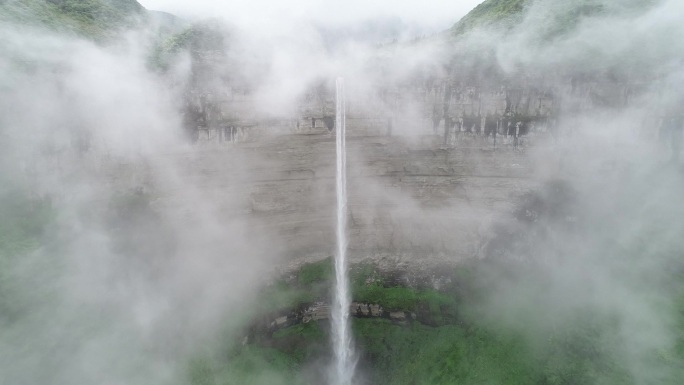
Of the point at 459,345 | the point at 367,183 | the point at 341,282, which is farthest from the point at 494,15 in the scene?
the point at 459,345

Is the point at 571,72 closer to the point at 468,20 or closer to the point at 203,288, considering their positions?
the point at 468,20

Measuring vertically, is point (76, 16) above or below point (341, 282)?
above

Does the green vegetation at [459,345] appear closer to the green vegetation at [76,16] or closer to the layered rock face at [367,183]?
the layered rock face at [367,183]

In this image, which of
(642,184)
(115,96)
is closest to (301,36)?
(115,96)

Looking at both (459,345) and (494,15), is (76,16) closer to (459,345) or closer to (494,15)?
(494,15)

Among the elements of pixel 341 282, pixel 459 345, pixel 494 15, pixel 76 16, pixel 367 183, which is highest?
pixel 494 15

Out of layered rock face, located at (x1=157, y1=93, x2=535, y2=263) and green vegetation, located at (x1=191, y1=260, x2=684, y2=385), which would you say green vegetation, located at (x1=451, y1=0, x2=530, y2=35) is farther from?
green vegetation, located at (x1=191, y1=260, x2=684, y2=385)

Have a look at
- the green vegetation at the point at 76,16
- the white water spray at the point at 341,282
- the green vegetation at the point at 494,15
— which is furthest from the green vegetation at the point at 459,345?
the green vegetation at the point at 76,16

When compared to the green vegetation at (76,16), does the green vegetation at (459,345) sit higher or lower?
lower
